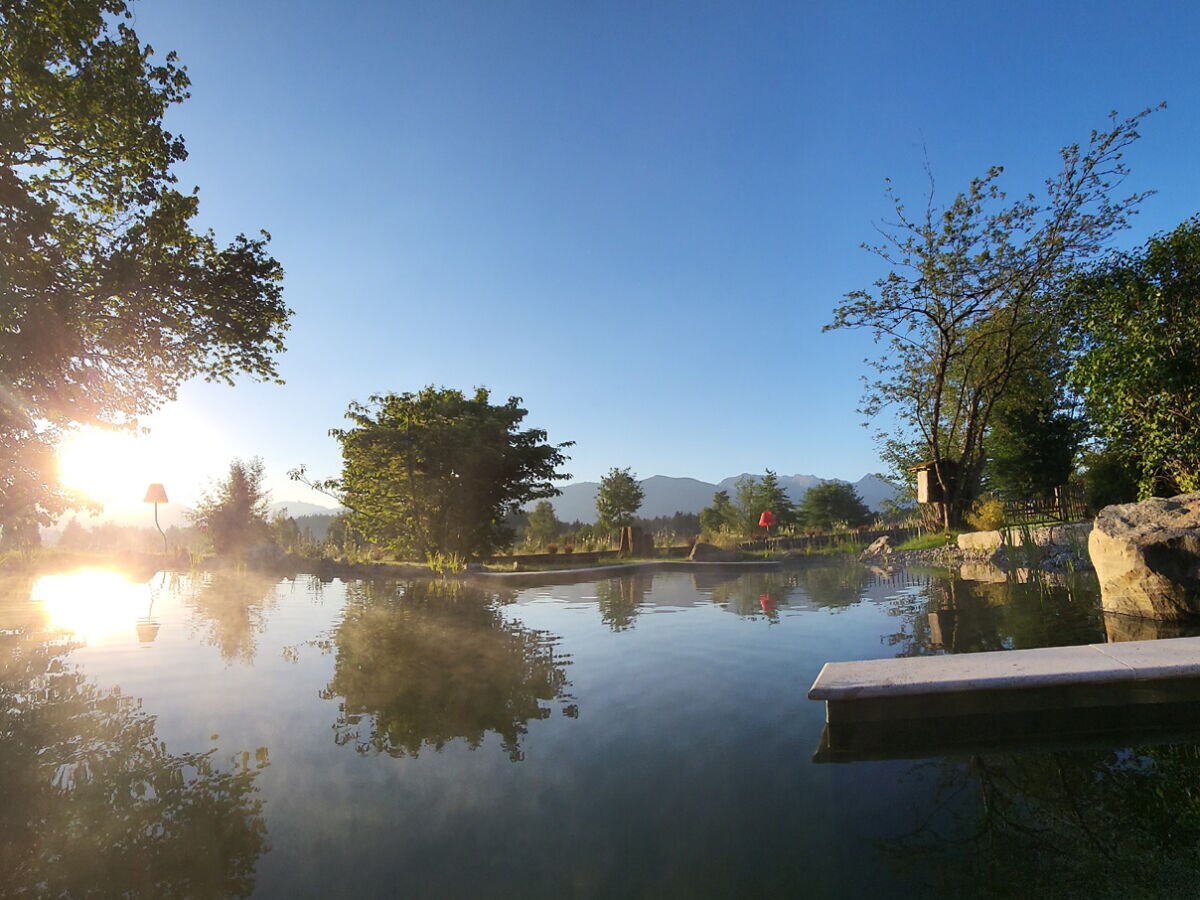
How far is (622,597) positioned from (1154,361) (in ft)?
28.7

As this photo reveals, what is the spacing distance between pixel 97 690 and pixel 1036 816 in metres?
6.73

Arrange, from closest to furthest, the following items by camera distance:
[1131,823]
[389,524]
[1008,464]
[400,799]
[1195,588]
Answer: [1131,823] → [400,799] → [1195,588] → [389,524] → [1008,464]

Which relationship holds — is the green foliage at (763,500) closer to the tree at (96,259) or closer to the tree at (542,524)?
the tree at (542,524)

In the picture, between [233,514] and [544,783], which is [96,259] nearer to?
[544,783]

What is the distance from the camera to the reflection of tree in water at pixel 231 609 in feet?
22.8

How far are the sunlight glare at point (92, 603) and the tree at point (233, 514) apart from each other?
18.0 feet

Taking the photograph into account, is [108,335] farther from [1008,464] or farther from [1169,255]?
[1008,464]

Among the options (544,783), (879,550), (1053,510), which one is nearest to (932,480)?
(1053,510)

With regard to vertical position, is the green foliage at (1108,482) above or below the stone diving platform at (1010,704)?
above

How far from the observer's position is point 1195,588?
5871 millimetres

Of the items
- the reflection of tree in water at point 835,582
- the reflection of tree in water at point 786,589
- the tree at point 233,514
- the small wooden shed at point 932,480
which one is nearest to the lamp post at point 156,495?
the tree at point 233,514

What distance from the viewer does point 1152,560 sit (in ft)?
19.9

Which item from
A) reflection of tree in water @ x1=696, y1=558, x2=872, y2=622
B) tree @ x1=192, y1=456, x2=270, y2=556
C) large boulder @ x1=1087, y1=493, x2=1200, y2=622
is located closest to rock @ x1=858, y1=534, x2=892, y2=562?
reflection of tree in water @ x1=696, y1=558, x2=872, y2=622

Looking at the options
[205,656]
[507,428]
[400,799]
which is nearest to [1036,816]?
[400,799]
